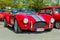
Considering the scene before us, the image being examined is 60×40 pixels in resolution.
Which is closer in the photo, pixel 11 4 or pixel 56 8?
pixel 56 8

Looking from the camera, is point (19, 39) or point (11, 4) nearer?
point (19, 39)

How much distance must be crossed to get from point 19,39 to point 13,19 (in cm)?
218

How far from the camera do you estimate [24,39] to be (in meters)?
7.50

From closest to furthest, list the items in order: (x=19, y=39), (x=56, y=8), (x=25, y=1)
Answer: (x=19, y=39)
(x=56, y=8)
(x=25, y=1)

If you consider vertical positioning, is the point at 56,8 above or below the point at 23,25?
above

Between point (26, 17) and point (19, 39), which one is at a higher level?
point (26, 17)

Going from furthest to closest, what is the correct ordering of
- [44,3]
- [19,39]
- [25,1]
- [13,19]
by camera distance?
[25,1]
[44,3]
[13,19]
[19,39]

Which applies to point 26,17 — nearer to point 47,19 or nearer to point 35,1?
point 47,19

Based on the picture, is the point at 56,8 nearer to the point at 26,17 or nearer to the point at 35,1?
the point at 26,17

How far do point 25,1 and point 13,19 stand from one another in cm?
1602

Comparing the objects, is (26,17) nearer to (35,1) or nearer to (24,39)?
(24,39)

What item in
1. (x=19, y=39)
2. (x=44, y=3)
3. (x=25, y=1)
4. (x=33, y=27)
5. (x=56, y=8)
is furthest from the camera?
(x=25, y=1)

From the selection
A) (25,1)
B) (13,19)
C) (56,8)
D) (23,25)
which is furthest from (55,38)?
(25,1)

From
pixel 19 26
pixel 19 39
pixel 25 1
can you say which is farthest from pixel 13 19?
pixel 25 1
